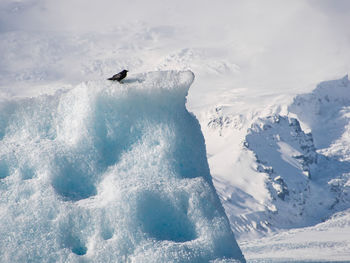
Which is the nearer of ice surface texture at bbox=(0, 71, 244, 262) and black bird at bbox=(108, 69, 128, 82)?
ice surface texture at bbox=(0, 71, 244, 262)

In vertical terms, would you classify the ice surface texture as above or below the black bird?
below

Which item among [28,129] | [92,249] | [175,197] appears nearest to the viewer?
[92,249]

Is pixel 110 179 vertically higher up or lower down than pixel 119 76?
lower down

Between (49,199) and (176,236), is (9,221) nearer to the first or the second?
(49,199)

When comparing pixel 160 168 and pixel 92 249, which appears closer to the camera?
pixel 92 249

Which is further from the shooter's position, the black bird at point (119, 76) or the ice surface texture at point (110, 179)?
the black bird at point (119, 76)

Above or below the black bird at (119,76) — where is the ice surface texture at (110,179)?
below

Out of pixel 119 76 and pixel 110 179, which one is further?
pixel 119 76

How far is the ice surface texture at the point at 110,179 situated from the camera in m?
16.7

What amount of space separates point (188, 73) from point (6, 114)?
23.1ft

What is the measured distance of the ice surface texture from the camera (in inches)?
656

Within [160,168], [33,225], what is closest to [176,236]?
[160,168]

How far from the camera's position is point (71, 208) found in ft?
55.9

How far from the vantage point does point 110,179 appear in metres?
17.8
